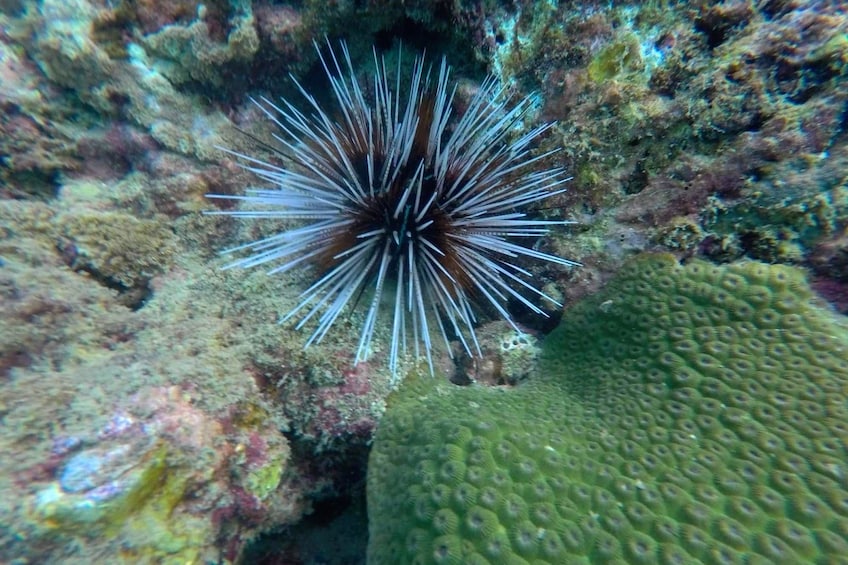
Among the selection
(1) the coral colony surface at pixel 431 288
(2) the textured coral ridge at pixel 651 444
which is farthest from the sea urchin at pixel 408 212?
(2) the textured coral ridge at pixel 651 444

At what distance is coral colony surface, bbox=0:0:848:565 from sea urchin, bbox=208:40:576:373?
3cm

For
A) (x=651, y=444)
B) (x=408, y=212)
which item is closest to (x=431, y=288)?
(x=408, y=212)

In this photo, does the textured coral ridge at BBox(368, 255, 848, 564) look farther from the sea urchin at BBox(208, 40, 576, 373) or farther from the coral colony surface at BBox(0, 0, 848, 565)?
the sea urchin at BBox(208, 40, 576, 373)

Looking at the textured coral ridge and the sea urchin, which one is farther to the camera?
the sea urchin

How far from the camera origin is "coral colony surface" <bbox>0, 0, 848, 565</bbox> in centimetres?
215

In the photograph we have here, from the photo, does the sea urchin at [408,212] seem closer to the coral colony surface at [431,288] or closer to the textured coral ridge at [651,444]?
the coral colony surface at [431,288]

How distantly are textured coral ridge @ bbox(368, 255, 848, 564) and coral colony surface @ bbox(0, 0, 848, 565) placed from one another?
15mm

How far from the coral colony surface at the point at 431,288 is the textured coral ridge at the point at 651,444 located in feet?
0.05

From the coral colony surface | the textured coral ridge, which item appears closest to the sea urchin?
the coral colony surface

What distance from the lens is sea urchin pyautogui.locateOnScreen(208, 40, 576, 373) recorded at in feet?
9.80

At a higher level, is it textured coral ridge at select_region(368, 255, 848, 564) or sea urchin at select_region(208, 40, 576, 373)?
sea urchin at select_region(208, 40, 576, 373)

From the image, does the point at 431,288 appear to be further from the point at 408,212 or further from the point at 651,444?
the point at 651,444

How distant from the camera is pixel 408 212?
9.76 feet

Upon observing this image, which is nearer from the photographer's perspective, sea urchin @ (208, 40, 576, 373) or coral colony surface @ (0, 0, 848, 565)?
coral colony surface @ (0, 0, 848, 565)
